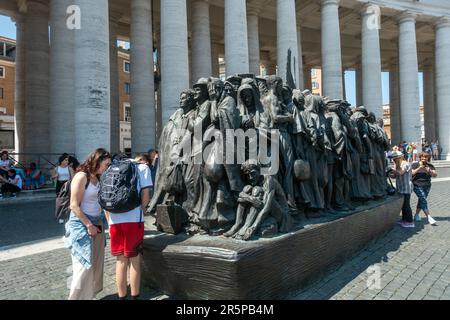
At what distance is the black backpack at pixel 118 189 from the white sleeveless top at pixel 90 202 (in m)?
0.21

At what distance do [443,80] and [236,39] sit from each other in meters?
20.4

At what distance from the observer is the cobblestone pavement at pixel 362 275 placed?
15.0 feet

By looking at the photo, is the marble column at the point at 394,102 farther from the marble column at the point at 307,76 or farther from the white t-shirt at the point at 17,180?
the white t-shirt at the point at 17,180

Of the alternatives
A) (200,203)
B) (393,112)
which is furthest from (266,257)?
(393,112)

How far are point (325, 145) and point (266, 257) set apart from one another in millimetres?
2951

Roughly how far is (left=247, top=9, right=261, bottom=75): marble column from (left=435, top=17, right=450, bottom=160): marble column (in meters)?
16.4

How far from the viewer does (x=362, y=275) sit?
524cm

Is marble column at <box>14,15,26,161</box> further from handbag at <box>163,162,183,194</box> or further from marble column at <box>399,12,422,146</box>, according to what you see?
marble column at <box>399,12,422,146</box>

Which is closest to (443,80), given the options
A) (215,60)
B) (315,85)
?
(215,60)

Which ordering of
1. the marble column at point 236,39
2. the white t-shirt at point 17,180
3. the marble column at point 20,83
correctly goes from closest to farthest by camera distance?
the white t-shirt at point 17,180
the marble column at point 236,39
the marble column at point 20,83

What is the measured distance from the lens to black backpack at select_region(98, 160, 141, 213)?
3.91 meters

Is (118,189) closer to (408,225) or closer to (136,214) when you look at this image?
(136,214)

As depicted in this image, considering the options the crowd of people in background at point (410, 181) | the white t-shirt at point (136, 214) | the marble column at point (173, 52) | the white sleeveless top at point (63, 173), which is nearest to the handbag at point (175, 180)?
the white t-shirt at point (136, 214)

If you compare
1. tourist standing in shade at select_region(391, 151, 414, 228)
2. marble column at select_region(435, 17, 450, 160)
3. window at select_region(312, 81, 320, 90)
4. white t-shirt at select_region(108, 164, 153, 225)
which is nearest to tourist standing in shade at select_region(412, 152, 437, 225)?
tourist standing in shade at select_region(391, 151, 414, 228)
